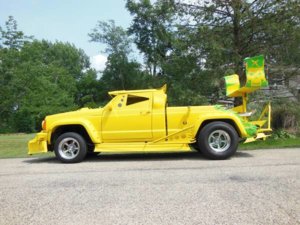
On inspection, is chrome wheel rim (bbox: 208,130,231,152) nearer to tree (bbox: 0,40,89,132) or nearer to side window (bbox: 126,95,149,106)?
side window (bbox: 126,95,149,106)

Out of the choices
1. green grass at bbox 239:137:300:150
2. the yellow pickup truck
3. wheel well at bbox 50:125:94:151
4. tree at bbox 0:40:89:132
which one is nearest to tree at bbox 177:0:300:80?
green grass at bbox 239:137:300:150

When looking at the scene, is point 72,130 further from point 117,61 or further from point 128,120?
point 117,61

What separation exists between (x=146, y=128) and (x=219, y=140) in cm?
181


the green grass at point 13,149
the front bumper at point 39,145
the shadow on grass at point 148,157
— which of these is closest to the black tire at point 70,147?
the front bumper at point 39,145

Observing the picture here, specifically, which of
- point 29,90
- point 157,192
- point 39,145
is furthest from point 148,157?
point 29,90

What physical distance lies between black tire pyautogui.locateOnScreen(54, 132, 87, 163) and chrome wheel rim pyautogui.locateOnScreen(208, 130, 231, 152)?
3105 millimetres

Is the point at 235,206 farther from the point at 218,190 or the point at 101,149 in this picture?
the point at 101,149

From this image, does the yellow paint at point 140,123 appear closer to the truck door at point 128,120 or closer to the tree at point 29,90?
the truck door at point 128,120

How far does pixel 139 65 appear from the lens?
177 feet

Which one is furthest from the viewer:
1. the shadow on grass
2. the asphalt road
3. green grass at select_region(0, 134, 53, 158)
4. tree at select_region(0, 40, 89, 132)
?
tree at select_region(0, 40, 89, 132)

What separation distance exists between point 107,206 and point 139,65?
49138mm

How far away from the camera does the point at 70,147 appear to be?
10297mm

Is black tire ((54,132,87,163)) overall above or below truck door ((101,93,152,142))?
below

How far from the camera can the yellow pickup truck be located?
9.94m
